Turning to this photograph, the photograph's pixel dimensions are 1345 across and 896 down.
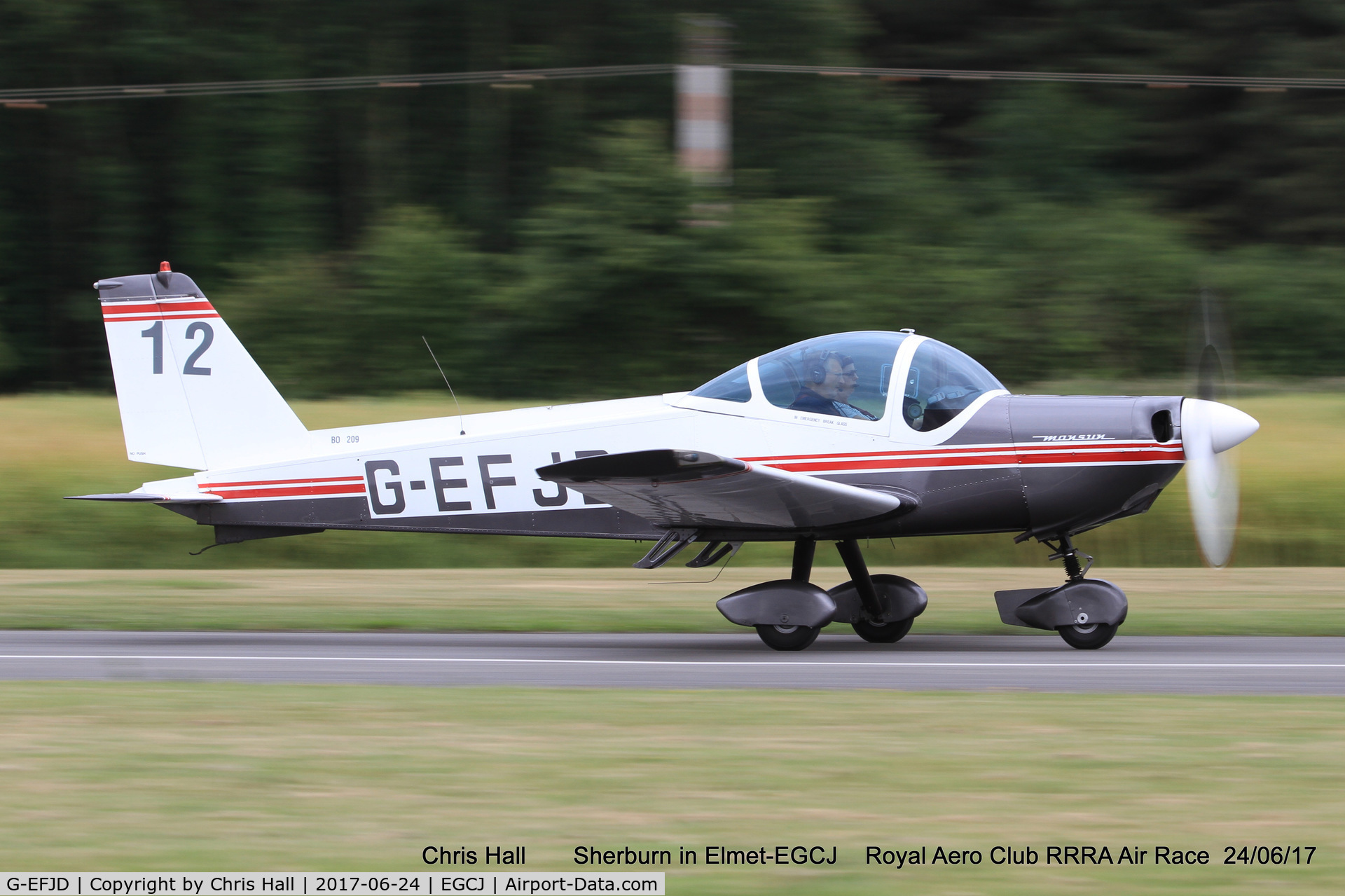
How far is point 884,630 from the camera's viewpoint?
29.9 ft

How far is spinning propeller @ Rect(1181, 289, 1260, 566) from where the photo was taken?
26.9 ft

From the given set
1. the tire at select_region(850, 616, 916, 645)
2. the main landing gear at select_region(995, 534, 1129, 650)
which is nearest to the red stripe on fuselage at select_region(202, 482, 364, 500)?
the tire at select_region(850, 616, 916, 645)

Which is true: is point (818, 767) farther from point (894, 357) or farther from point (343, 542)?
point (343, 542)

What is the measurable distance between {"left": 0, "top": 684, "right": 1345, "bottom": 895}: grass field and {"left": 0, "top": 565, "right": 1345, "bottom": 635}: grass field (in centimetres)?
346

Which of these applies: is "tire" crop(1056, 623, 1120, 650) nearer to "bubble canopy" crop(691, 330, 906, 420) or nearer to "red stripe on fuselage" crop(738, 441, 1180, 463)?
"red stripe on fuselage" crop(738, 441, 1180, 463)

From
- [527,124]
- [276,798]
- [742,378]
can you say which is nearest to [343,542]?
[742,378]

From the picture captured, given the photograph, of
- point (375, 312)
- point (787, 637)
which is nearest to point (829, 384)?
point (787, 637)

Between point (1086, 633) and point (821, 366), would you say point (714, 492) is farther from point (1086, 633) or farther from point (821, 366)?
point (1086, 633)

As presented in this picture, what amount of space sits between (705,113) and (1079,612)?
14.4 m

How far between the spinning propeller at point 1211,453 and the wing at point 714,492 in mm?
1725

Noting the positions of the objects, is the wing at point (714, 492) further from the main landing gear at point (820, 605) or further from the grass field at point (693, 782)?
the grass field at point (693, 782)

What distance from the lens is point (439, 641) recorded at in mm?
9352

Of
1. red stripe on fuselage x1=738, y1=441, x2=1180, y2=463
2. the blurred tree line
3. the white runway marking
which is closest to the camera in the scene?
the white runway marking
